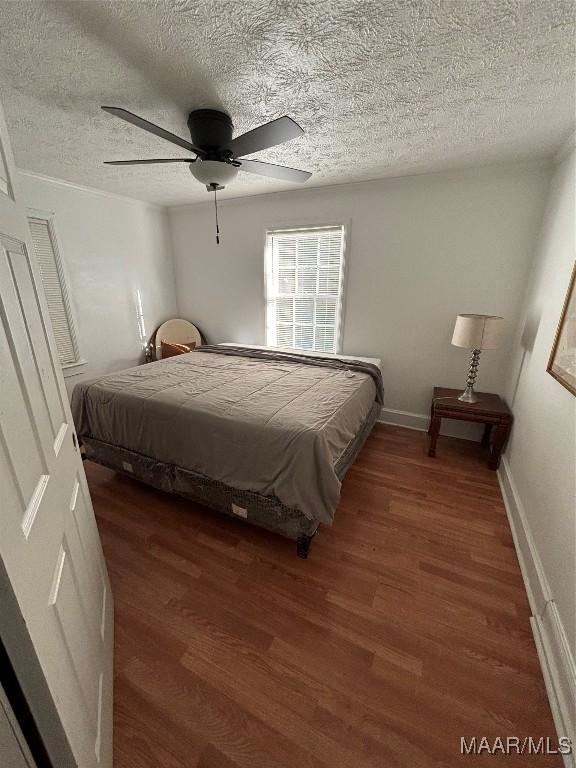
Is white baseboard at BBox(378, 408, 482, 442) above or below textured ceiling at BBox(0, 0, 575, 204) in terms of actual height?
below

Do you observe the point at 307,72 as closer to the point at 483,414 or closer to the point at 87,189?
the point at 483,414

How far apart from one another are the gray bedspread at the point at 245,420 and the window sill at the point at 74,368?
3.36ft

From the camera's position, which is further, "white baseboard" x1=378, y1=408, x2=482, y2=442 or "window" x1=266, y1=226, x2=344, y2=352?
"window" x1=266, y1=226, x2=344, y2=352

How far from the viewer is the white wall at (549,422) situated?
4.27 ft

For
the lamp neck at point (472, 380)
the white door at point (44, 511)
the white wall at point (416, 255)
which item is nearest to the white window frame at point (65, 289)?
the white wall at point (416, 255)

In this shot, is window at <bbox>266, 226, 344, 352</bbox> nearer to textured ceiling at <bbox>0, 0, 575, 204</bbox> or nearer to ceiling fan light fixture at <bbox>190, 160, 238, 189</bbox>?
textured ceiling at <bbox>0, 0, 575, 204</bbox>

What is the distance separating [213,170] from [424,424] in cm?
295

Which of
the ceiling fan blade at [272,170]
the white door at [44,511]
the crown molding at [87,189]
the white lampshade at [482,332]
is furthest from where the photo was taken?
the crown molding at [87,189]

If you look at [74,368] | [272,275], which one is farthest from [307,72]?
[74,368]

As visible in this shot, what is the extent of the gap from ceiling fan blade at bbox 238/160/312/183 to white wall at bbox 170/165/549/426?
1207 millimetres

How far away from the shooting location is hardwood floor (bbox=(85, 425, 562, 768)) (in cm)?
104

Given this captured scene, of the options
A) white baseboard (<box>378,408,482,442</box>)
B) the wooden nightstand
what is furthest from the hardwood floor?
white baseboard (<box>378,408,482,442</box>)

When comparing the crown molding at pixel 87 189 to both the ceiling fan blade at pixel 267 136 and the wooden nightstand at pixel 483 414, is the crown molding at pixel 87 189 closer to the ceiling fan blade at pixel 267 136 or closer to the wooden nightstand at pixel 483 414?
the ceiling fan blade at pixel 267 136

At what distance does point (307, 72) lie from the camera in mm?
1432
